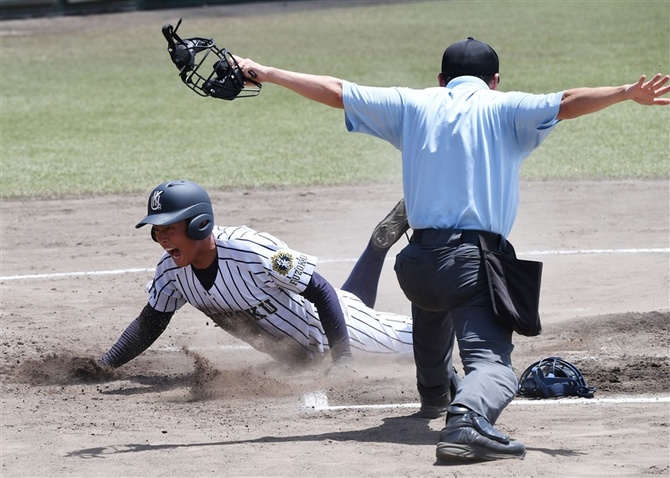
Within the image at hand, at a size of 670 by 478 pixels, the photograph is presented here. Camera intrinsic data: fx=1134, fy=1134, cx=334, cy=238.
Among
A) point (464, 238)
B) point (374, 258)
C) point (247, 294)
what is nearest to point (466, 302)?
point (464, 238)

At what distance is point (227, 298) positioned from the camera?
18.9ft

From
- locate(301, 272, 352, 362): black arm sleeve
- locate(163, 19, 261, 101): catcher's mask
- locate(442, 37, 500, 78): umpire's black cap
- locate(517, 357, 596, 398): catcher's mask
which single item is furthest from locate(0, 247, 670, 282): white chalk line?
Answer: locate(442, 37, 500, 78): umpire's black cap

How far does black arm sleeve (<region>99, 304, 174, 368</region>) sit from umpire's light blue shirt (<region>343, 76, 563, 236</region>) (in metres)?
1.83

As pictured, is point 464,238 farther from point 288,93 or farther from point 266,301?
point 288,93

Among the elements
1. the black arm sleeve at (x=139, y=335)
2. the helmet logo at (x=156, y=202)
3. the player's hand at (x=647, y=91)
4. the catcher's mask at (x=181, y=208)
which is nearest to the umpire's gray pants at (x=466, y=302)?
the player's hand at (x=647, y=91)

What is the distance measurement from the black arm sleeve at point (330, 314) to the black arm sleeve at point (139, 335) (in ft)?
2.77

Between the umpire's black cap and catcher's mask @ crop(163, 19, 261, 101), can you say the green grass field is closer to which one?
catcher's mask @ crop(163, 19, 261, 101)

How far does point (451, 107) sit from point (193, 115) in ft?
39.7

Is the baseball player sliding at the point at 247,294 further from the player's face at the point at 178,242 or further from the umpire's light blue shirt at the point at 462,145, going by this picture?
the umpire's light blue shirt at the point at 462,145

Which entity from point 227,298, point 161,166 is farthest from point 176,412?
point 161,166

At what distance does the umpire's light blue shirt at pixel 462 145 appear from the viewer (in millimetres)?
4641

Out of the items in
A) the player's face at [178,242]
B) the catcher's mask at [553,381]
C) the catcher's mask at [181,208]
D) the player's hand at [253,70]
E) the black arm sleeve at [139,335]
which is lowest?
the catcher's mask at [553,381]

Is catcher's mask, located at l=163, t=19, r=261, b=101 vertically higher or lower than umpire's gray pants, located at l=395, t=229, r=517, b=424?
higher

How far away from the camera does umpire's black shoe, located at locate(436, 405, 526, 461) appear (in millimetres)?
4355
